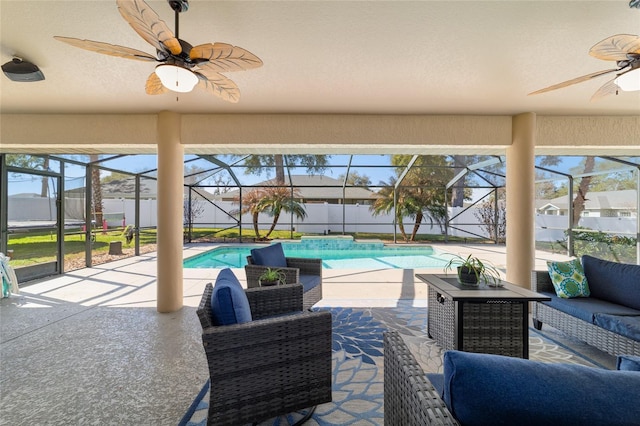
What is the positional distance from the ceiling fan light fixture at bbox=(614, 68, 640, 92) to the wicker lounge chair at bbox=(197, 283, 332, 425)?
2834 mm

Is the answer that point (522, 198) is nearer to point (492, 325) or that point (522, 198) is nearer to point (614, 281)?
point (614, 281)

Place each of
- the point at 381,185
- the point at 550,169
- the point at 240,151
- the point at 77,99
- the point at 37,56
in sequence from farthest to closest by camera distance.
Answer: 1. the point at 381,185
2. the point at 550,169
3. the point at 240,151
4. the point at 77,99
5. the point at 37,56

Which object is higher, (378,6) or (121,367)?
(378,6)

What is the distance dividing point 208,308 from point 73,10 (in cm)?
224

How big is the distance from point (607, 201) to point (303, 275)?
25.0 feet

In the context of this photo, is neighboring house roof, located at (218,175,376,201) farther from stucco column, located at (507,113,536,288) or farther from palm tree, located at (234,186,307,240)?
stucco column, located at (507,113,536,288)

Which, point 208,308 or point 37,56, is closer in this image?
point 208,308

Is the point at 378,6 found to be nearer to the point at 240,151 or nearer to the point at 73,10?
the point at 73,10

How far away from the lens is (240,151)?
15.0 feet

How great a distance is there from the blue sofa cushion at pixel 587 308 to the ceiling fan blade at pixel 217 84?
11.6 feet

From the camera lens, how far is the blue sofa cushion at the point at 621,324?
2.37m

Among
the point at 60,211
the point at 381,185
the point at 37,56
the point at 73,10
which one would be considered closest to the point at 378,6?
the point at 73,10

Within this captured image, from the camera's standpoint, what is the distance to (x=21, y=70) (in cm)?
264

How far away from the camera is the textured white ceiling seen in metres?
2.08
